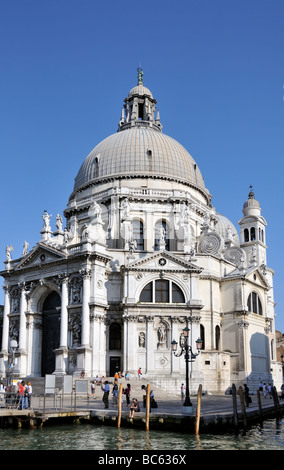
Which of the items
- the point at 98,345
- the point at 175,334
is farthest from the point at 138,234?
the point at 98,345

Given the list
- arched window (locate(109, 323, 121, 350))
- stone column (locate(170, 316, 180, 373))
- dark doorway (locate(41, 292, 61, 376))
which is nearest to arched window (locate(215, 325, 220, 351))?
stone column (locate(170, 316, 180, 373))

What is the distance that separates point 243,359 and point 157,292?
8949mm

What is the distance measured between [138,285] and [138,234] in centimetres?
917

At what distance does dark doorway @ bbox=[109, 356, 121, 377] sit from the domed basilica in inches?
2.9

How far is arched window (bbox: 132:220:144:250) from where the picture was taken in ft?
168

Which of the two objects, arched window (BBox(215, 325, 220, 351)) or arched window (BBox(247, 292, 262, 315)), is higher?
arched window (BBox(247, 292, 262, 315))

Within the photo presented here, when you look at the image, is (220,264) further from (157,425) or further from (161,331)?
(157,425)

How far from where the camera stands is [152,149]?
54.4m

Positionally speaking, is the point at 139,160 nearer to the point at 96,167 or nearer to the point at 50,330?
the point at 96,167

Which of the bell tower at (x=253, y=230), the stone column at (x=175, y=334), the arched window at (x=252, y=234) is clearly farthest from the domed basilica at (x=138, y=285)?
the arched window at (x=252, y=234)

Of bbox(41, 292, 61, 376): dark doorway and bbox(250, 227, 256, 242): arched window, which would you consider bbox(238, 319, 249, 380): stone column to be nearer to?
bbox(41, 292, 61, 376): dark doorway

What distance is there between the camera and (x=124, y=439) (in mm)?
22078
